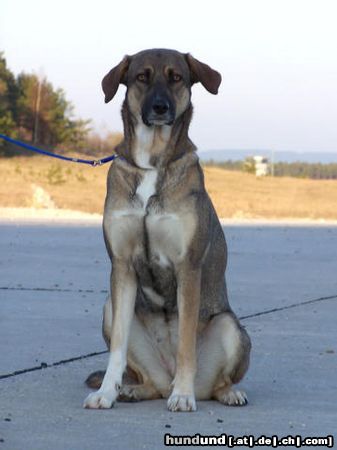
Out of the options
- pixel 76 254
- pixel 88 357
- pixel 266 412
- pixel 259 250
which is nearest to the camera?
pixel 266 412

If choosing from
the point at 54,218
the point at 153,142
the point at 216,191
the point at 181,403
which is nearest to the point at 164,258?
the point at 153,142

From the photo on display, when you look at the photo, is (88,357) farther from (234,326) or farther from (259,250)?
(259,250)

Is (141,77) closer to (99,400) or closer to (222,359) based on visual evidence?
(222,359)

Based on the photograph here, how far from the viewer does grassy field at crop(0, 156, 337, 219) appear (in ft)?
104

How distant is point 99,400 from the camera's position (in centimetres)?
605

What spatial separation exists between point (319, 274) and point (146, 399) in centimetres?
699

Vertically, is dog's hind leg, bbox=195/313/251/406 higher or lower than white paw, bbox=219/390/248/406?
higher

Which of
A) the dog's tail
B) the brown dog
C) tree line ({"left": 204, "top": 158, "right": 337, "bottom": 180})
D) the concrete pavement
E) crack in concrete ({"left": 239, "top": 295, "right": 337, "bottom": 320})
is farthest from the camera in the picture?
tree line ({"left": 204, "top": 158, "right": 337, "bottom": 180})

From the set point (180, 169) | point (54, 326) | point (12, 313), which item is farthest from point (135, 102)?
point (12, 313)

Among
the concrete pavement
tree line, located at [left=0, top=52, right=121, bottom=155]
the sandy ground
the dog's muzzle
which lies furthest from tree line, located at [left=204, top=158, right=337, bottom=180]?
the dog's muzzle

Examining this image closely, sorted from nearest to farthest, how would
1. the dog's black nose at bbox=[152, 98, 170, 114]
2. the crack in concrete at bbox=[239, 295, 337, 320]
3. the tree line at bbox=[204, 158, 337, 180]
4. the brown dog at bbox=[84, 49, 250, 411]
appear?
the dog's black nose at bbox=[152, 98, 170, 114]
the brown dog at bbox=[84, 49, 250, 411]
the crack in concrete at bbox=[239, 295, 337, 320]
the tree line at bbox=[204, 158, 337, 180]

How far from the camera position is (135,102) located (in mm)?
6191

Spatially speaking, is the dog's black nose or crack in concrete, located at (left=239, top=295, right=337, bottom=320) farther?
crack in concrete, located at (left=239, top=295, right=337, bottom=320)

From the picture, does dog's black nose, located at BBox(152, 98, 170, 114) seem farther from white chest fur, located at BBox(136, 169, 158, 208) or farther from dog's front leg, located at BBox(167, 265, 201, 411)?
dog's front leg, located at BBox(167, 265, 201, 411)
